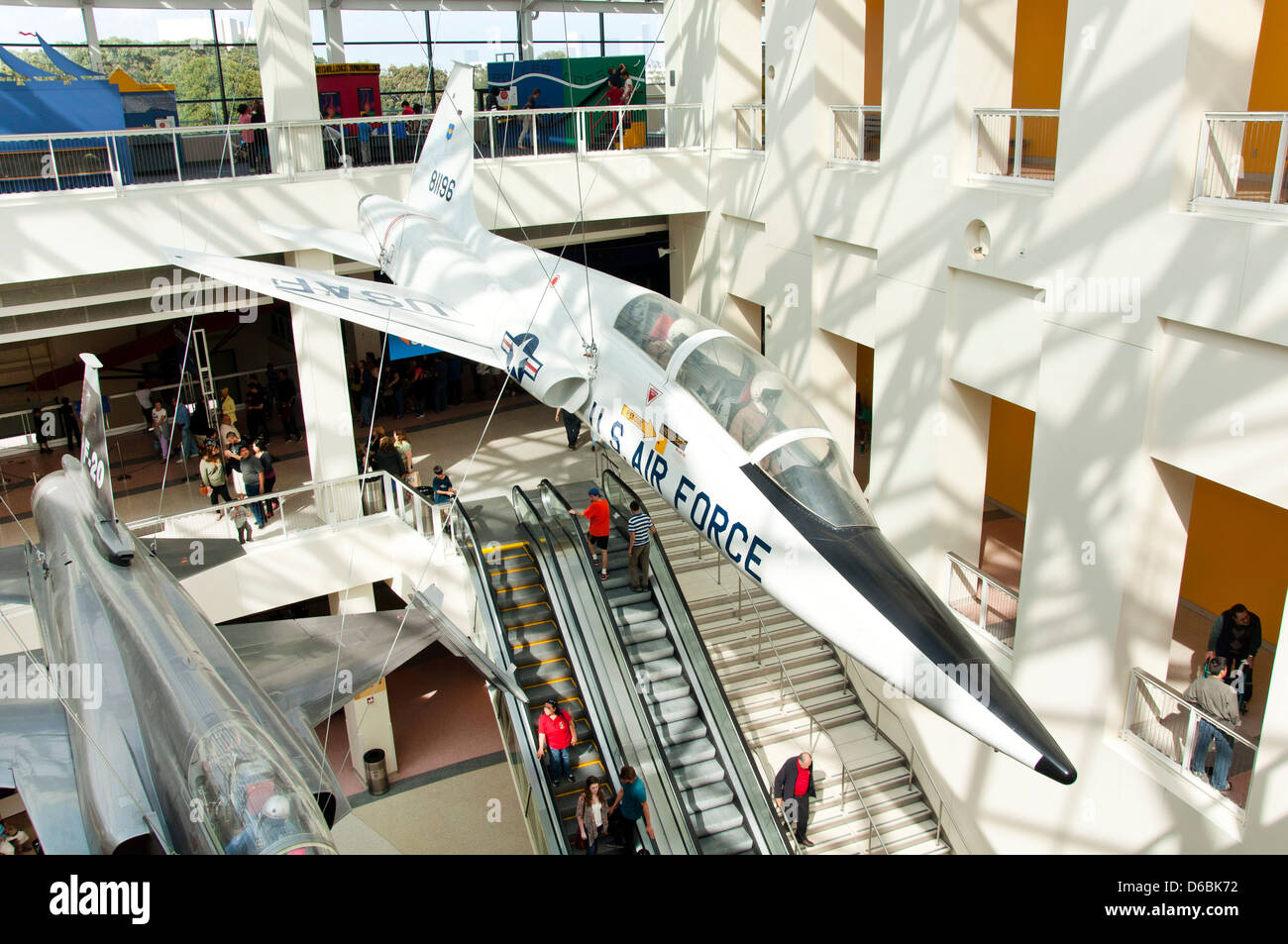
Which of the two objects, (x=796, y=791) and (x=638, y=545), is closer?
(x=796, y=791)

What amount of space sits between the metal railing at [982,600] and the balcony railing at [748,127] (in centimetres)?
858

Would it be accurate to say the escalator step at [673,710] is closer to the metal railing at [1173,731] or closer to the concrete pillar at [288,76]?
the metal railing at [1173,731]

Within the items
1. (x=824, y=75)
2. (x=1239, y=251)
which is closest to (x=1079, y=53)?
(x=1239, y=251)

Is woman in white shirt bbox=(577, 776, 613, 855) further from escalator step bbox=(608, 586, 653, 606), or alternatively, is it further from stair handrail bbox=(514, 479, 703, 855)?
escalator step bbox=(608, 586, 653, 606)

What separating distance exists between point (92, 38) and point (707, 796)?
84.4ft

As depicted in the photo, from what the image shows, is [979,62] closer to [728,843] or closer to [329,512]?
[728,843]

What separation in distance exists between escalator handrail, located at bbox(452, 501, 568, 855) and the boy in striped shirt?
197cm

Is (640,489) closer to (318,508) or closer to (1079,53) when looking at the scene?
(318,508)

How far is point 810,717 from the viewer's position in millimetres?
13492

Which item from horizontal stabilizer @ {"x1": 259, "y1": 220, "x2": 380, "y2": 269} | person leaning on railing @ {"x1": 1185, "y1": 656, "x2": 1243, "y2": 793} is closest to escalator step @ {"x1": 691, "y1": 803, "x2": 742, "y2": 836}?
person leaning on railing @ {"x1": 1185, "y1": 656, "x2": 1243, "y2": 793}

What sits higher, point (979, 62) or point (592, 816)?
point (979, 62)

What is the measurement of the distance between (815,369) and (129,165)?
10.8 metres
